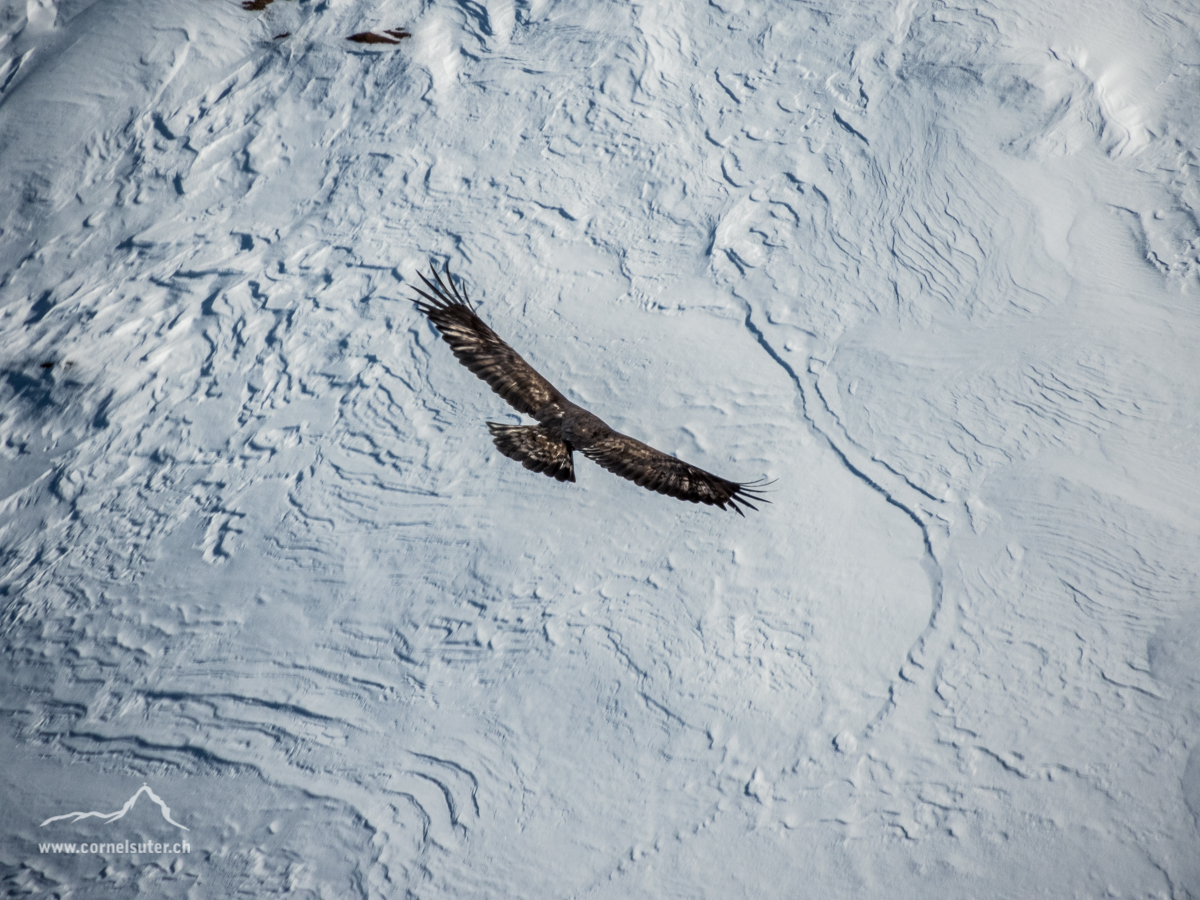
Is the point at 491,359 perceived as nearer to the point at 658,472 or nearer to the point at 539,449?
the point at 539,449

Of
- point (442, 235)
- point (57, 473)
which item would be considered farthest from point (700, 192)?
point (57, 473)

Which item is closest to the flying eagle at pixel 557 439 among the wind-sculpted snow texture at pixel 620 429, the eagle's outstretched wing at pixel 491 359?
the eagle's outstretched wing at pixel 491 359

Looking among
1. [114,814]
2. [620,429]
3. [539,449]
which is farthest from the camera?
[620,429]

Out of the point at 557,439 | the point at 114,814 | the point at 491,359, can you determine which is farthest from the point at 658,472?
the point at 114,814

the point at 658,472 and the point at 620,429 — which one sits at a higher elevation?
the point at 658,472

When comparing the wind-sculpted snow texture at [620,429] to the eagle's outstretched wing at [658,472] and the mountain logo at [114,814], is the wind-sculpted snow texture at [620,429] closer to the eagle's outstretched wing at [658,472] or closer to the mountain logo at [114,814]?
the mountain logo at [114,814]

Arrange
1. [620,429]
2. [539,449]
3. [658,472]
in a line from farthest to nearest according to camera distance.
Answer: [620,429]
[539,449]
[658,472]

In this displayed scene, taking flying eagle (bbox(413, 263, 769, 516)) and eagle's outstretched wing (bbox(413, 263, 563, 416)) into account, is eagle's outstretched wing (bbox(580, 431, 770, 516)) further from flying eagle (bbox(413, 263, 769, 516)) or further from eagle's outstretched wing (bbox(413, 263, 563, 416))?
eagle's outstretched wing (bbox(413, 263, 563, 416))

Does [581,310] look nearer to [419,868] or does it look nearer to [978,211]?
[978,211]
